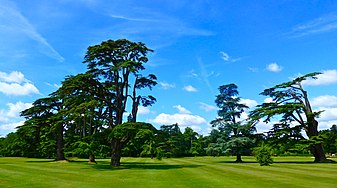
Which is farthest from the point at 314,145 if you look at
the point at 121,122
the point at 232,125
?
the point at 121,122

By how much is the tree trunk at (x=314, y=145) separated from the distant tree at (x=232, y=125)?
30.4ft

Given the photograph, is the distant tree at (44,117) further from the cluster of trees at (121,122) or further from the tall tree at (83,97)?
the tall tree at (83,97)

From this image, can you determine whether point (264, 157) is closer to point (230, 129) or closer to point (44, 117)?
point (230, 129)

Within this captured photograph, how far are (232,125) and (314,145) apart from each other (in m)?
13.5

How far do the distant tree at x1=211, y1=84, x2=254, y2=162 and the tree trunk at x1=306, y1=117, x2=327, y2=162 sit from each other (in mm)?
9264

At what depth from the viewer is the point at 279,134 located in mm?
47312

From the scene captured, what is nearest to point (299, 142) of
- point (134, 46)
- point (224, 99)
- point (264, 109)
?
point (264, 109)

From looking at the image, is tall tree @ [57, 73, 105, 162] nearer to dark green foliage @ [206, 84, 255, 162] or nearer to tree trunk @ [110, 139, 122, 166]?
tree trunk @ [110, 139, 122, 166]

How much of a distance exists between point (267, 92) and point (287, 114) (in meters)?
5.16

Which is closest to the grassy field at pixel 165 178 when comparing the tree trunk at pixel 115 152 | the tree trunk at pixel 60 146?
the tree trunk at pixel 115 152

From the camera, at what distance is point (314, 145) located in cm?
4644

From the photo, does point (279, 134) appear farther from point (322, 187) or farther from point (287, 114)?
point (322, 187)

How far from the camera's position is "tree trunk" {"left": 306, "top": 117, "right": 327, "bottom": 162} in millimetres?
45469

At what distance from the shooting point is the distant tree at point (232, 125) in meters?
50.8
